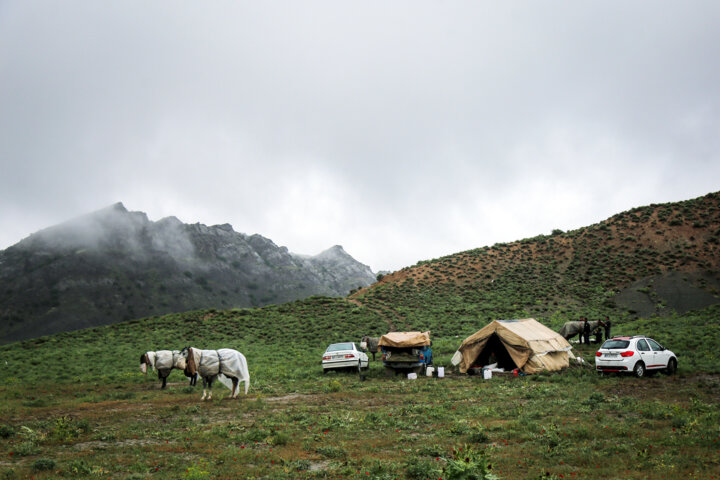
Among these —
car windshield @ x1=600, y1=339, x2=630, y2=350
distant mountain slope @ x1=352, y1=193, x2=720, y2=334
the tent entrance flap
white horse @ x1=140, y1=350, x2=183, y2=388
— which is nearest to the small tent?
the tent entrance flap

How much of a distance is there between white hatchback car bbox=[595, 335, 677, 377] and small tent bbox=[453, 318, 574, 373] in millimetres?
2496

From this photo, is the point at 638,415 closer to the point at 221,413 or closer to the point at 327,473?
the point at 327,473

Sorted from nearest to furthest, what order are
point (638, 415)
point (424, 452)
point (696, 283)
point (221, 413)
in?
point (424, 452)
point (638, 415)
point (221, 413)
point (696, 283)

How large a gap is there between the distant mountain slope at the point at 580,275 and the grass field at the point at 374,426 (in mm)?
21310

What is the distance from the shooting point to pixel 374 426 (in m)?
11.3

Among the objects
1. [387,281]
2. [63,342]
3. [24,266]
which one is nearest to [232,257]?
[24,266]

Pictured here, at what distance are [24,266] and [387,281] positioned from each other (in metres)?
95.1

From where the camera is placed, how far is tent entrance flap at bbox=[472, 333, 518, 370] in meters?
22.6

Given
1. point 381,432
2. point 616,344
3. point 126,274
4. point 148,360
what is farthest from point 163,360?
point 126,274

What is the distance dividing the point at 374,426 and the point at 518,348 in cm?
1196

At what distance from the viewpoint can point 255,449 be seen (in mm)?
9430

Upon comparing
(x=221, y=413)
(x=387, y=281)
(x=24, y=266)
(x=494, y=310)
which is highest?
(x=24, y=266)

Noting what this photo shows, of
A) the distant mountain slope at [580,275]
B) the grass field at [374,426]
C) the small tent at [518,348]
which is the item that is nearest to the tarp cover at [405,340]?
the grass field at [374,426]

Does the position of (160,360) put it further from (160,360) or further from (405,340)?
(405,340)
